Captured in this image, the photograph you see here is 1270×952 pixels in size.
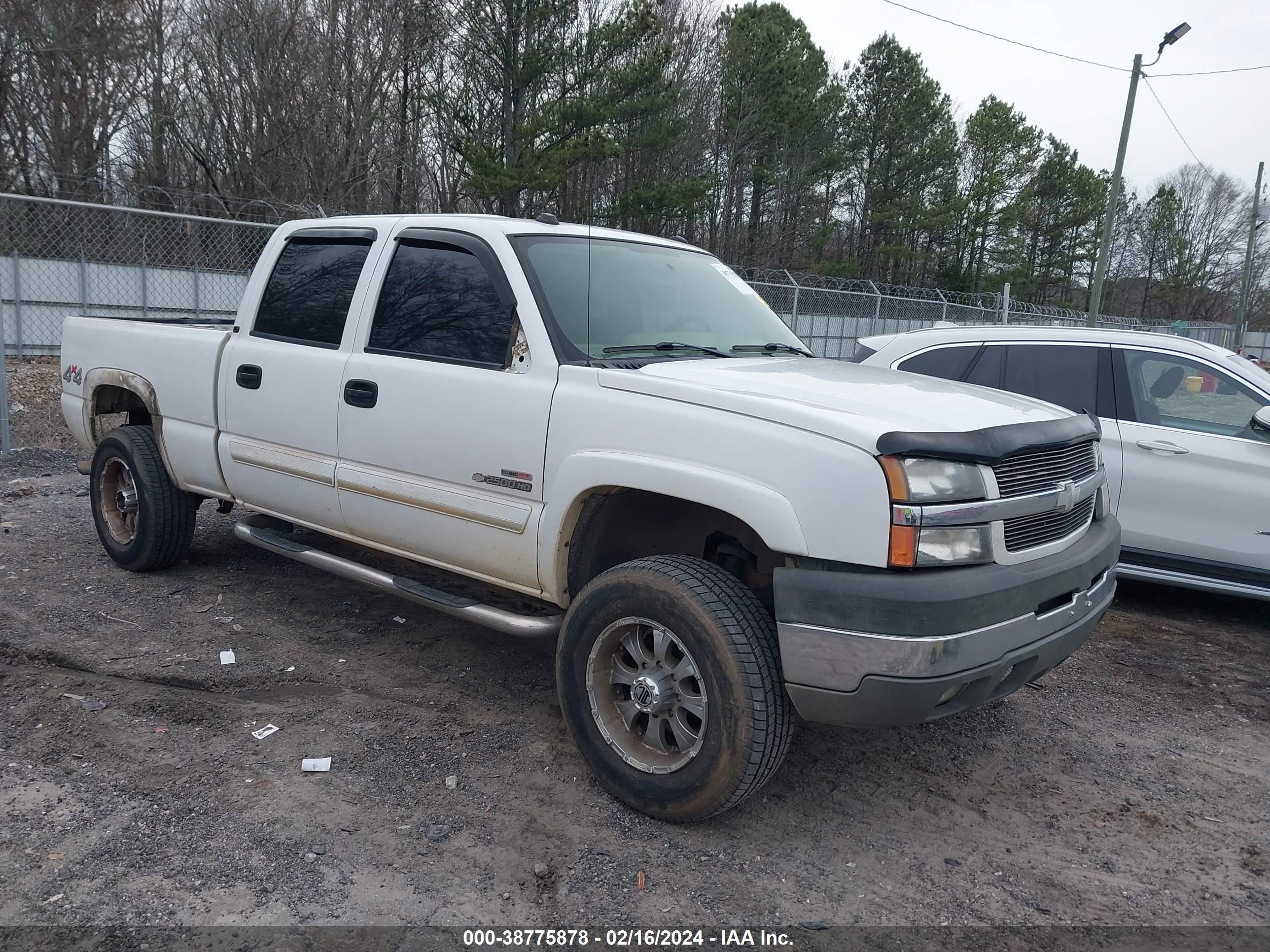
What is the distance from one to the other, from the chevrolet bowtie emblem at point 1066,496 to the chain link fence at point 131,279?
32.1 ft

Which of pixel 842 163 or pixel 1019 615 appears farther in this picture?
pixel 842 163

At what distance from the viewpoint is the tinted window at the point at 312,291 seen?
14.5ft

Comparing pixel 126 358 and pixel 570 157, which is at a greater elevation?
pixel 570 157

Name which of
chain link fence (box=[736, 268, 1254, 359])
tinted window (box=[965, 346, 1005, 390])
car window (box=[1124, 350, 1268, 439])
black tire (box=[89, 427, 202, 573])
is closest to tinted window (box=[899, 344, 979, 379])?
tinted window (box=[965, 346, 1005, 390])

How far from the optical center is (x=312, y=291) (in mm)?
4602

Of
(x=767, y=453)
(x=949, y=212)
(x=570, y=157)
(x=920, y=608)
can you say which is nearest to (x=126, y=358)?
(x=767, y=453)

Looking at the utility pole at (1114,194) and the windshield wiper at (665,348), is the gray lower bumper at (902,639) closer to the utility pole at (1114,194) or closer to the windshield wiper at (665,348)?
the windshield wiper at (665,348)

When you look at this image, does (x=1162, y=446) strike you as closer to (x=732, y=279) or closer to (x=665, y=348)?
(x=732, y=279)

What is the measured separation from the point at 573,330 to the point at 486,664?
5.95 feet

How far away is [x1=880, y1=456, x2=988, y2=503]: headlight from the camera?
2.71m

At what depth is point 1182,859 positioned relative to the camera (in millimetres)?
3148

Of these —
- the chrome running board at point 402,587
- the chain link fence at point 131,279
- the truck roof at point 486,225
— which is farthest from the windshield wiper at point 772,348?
the chain link fence at point 131,279

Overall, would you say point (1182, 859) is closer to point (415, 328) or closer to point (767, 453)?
point (767, 453)

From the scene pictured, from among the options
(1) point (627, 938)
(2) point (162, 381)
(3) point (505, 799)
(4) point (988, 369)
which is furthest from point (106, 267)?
(1) point (627, 938)
